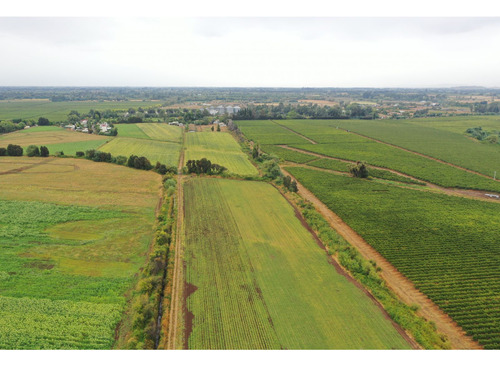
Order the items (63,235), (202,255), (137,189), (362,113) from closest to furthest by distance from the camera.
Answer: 1. (202,255)
2. (63,235)
3. (137,189)
4. (362,113)

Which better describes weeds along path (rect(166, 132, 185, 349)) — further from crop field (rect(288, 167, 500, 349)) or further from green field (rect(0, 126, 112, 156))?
green field (rect(0, 126, 112, 156))

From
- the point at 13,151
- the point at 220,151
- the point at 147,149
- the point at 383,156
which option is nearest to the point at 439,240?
the point at 383,156

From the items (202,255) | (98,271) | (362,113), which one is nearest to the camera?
(98,271)

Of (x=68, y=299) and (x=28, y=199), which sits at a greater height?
(x=28, y=199)

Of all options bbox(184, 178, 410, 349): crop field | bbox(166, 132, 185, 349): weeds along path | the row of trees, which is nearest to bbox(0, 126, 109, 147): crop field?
the row of trees

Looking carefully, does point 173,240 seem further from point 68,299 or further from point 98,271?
point 68,299

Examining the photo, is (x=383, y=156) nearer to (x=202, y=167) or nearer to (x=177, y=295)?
(x=202, y=167)

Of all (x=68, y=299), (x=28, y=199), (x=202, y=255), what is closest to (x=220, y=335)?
(x=202, y=255)
